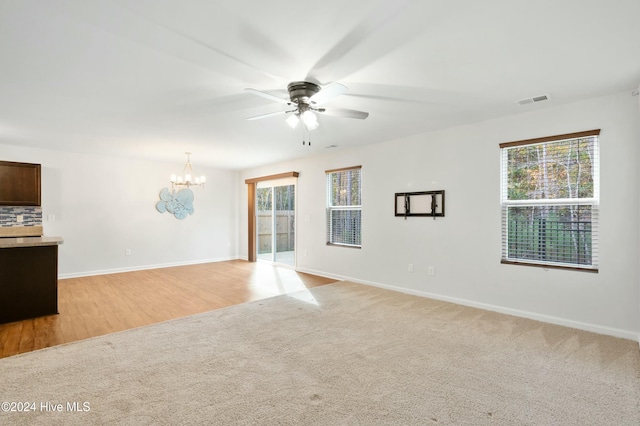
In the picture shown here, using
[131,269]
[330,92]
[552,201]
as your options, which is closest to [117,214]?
[131,269]

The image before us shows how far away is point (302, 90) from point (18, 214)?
572cm

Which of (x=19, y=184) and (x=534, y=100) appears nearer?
(x=534, y=100)

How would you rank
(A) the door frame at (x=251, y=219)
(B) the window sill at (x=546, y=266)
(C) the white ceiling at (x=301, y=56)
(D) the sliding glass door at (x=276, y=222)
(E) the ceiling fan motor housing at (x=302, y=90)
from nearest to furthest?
(C) the white ceiling at (x=301, y=56), (E) the ceiling fan motor housing at (x=302, y=90), (B) the window sill at (x=546, y=266), (D) the sliding glass door at (x=276, y=222), (A) the door frame at (x=251, y=219)

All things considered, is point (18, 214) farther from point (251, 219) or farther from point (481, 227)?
point (481, 227)

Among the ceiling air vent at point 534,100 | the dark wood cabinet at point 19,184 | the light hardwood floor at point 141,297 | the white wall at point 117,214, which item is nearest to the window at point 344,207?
the light hardwood floor at point 141,297

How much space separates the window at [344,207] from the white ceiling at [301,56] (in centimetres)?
182

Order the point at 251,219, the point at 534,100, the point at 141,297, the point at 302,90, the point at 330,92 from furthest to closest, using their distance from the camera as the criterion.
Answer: the point at 251,219, the point at 141,297, the point at 534,100, the point at 302,90, the point at 330,92

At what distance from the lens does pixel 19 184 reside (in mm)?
5133

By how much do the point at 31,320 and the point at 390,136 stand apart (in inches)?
200

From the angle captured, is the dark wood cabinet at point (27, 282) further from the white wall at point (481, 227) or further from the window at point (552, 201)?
the window at point (552, 201)

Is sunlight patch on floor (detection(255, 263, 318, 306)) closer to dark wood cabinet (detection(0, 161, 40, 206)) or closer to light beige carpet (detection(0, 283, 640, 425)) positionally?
light beige carpet (detection(0, 283, 640, 425))

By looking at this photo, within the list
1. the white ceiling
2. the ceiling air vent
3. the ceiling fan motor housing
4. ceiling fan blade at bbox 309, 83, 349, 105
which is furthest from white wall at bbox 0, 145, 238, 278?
the ceiling air vent

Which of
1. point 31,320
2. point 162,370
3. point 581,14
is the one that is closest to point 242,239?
point 31,320

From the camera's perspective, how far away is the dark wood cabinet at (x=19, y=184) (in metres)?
4.99
